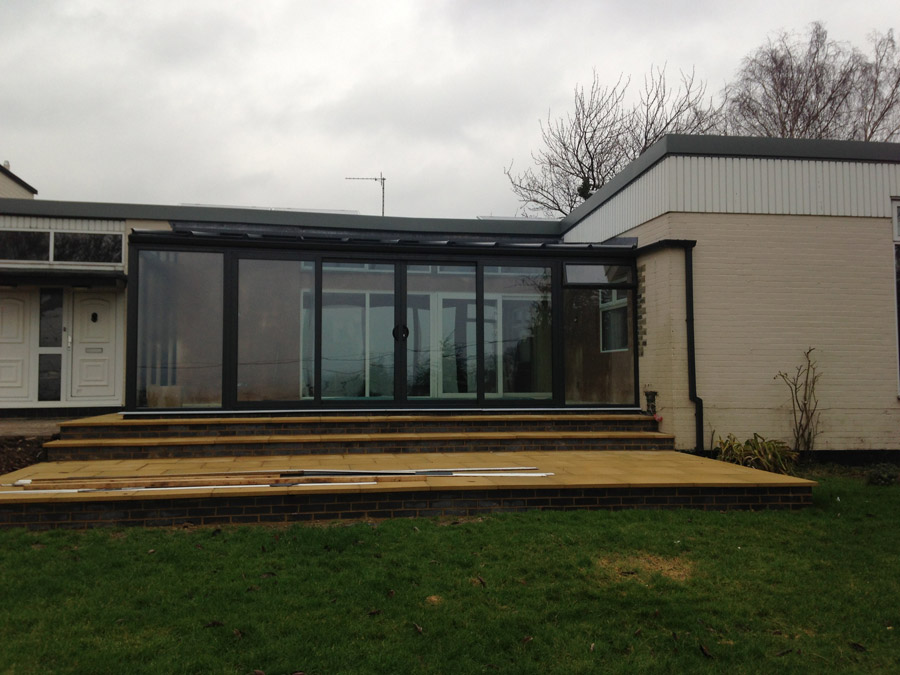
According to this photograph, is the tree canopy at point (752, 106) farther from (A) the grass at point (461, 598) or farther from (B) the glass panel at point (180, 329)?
(A) the grass at point (461, 598)

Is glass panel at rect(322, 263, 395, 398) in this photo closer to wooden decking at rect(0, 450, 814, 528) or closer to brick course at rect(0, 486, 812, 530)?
wooden decking at rect(0, 450, 814, 528)

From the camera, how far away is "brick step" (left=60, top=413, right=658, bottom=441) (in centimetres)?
720

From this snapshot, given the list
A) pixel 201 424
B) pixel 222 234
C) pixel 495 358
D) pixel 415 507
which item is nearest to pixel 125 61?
pixel 222 234

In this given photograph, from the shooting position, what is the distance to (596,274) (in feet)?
29.3

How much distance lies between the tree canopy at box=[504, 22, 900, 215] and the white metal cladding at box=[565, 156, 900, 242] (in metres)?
12.5

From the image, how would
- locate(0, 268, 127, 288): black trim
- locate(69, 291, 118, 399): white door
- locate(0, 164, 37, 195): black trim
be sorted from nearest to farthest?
locate(0, 268, 127, 288): black trim
locate(69, 291, 118, 399): white door
locate(0, 164, 37, 195): black trim

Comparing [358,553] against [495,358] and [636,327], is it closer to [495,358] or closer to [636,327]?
[495,358]

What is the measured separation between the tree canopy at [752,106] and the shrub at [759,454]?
14.4m

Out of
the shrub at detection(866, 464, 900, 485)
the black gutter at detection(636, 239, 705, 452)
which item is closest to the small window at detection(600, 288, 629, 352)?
the black gutter at detection(636, 239, 705, 452)

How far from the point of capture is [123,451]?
691cm

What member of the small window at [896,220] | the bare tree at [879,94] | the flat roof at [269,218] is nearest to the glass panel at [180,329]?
the flat roof at [269,218]

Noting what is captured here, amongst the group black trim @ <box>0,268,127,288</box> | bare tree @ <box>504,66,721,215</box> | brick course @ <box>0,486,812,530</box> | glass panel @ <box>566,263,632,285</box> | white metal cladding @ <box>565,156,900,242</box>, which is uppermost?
bare tree @ <box>504,66,721,215</box>

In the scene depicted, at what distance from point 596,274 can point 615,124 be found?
13113mm

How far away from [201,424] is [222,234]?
231 cm
